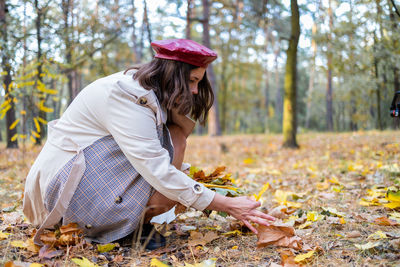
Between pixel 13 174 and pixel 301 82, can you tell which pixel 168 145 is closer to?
pixel 13 174

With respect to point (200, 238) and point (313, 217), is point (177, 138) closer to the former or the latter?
point (200, 238)

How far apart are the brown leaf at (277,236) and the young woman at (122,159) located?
0.27 feet

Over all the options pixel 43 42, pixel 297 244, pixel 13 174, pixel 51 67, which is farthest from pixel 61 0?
pixel 297 244

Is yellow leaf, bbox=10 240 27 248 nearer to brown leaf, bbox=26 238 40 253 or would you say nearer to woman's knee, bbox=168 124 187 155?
brown leaf, bbox=26 238 40 253

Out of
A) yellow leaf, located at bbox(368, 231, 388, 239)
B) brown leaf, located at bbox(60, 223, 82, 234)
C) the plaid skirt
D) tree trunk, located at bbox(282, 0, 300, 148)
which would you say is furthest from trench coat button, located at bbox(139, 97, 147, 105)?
tree trunk, located at bbox(282, 0, 300, 148)

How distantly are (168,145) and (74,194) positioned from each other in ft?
1.79

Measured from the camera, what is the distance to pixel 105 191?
174cm

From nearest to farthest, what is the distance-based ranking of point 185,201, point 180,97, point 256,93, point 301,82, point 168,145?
point 185,201, point 180,97, point 168,145, point 256,93, point 301,82

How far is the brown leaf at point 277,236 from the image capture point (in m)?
1.78

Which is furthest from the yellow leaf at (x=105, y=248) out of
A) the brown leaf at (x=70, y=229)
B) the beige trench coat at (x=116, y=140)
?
the beige trench coat at (x=116, y=140)

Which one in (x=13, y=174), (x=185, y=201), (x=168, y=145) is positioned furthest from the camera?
(x=13, y=174)

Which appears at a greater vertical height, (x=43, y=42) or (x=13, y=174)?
(x=43, y=42)

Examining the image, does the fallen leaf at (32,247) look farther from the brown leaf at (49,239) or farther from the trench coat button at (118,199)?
the trench coat button at (118,199)

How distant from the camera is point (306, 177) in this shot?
4.02 meters
